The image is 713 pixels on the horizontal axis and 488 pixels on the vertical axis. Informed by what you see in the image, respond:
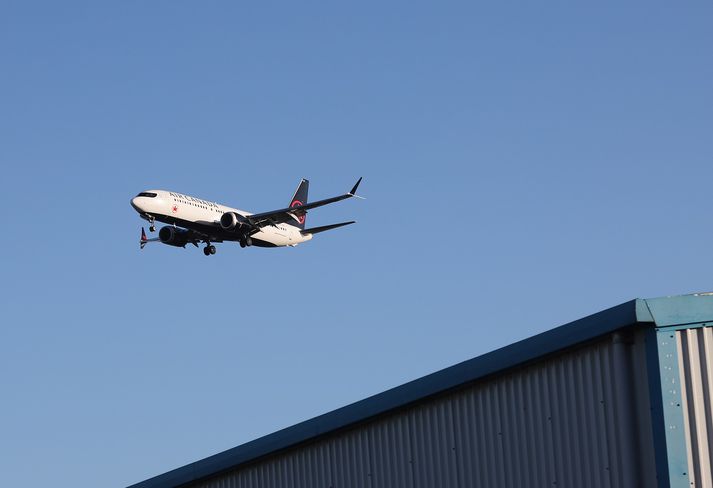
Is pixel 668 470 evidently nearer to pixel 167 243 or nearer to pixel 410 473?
pixel 410 473

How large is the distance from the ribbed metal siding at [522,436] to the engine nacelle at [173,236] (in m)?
52.2

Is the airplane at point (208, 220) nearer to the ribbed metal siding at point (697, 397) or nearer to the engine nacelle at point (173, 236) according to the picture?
the engine nacelle at point (173, 236)

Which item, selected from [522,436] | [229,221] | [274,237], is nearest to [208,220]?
[229,221]

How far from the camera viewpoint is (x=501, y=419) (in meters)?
13.1

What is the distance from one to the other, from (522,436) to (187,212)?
2116 inches

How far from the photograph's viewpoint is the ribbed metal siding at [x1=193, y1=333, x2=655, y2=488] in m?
11.6

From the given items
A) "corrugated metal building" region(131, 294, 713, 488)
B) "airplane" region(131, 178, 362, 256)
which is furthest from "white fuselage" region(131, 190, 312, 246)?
"corrugated metal building" region(131, 294, 713, 488)

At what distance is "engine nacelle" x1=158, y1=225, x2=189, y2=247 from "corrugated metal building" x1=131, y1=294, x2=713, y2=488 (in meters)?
52.0

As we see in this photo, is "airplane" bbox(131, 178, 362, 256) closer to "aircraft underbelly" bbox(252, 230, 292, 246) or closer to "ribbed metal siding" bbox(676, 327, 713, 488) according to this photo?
"aircraft underbelly" bbox(252, 230, 292, 246)

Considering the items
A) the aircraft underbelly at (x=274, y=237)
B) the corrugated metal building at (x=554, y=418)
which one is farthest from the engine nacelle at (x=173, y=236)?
the corrugated metal building at (x=554, y=418)

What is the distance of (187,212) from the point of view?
213 ft

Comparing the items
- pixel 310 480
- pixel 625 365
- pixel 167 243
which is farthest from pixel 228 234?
pixel 625 365

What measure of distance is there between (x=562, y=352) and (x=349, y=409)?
12.4 feet

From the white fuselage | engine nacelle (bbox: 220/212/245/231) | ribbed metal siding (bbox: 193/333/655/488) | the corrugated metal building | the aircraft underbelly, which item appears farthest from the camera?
the aircraft underbelly
